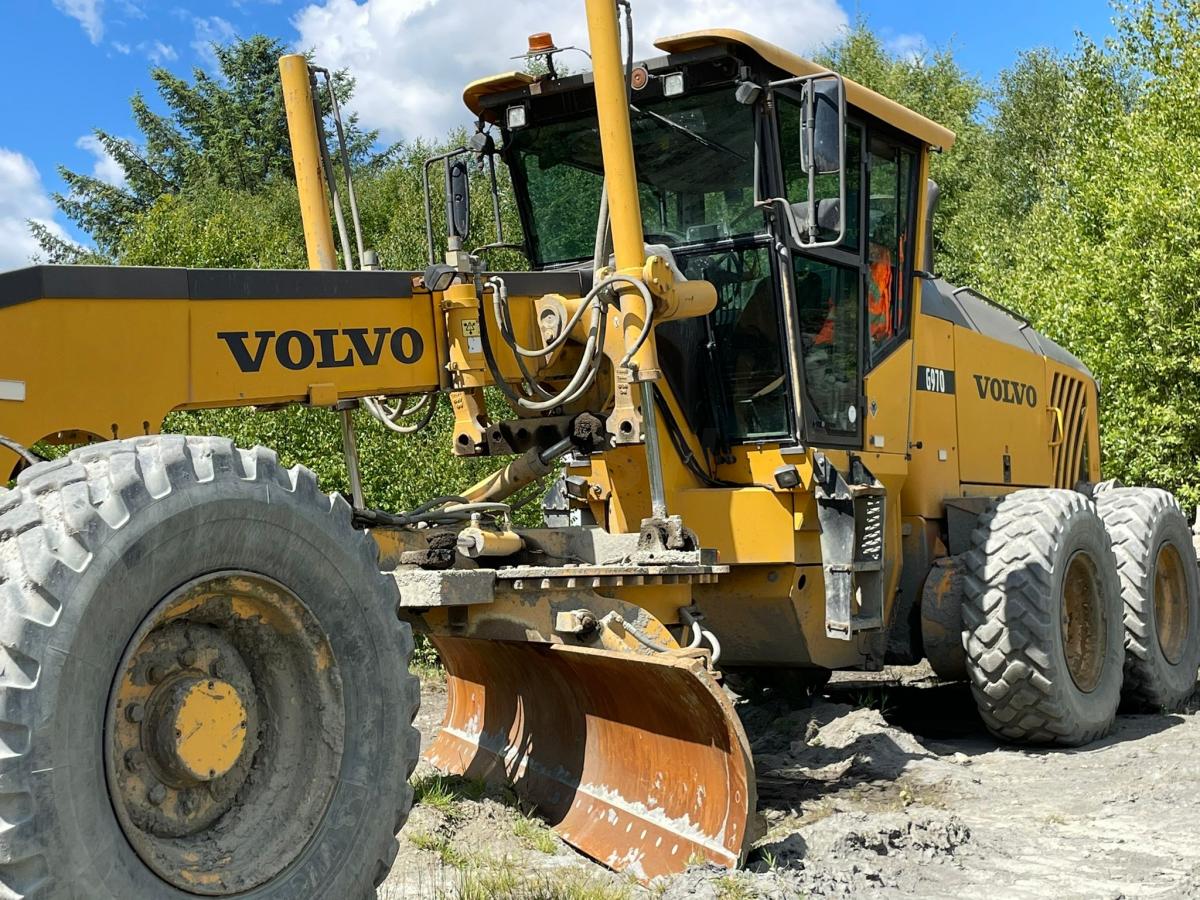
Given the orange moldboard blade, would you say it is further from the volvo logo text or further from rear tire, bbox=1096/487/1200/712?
rear tire, bbox=1096/487/1200/712

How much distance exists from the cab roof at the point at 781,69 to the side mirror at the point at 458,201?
0.93 m

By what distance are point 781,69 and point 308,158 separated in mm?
2229

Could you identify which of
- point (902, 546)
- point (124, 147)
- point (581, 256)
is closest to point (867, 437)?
point (902, 546)

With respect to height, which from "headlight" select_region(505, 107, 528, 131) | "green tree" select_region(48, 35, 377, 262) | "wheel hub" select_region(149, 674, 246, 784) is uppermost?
"green tree" select_region(48, 35, 377, 262)

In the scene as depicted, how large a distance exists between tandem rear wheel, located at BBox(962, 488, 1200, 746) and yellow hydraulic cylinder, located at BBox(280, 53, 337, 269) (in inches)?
143

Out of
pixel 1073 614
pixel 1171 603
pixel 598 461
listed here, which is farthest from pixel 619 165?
pixel 1171 603

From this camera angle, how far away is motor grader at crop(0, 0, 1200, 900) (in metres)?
3.43

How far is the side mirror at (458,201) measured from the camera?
5.84 metres

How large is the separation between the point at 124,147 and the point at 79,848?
117 feet

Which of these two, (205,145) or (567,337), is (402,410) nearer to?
(567,337)

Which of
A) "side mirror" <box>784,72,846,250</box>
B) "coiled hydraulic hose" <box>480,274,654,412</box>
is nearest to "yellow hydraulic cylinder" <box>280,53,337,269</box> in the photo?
"coiled hydraulic hose" <box>480,274,654,412</box>

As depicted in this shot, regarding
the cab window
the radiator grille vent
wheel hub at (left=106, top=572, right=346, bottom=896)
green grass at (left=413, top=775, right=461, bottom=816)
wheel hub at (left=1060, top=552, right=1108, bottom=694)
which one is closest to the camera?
wheel hub at (left=106, top=572, right=346, bottom=896)

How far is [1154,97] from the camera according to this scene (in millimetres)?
18297

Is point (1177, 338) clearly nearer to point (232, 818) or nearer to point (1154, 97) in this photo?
point (1154, 97)
